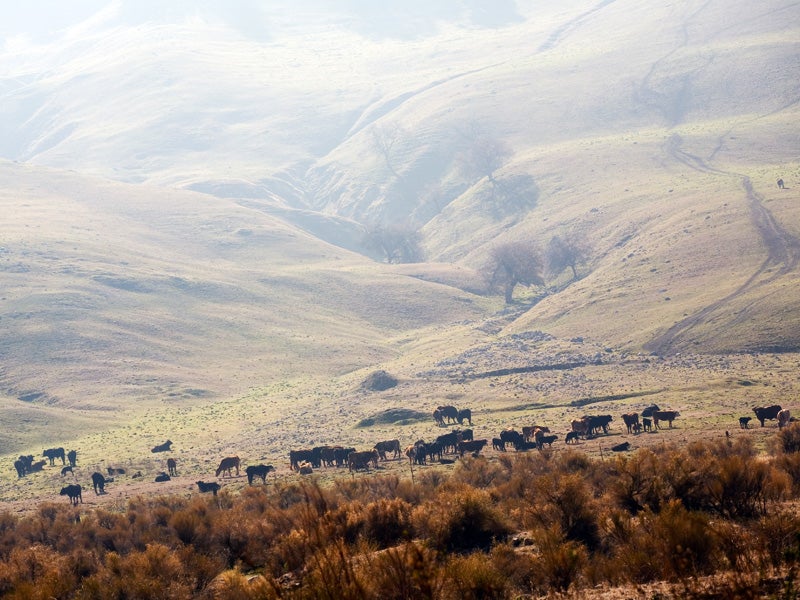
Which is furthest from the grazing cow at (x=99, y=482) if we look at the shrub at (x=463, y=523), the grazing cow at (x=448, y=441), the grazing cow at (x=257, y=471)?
the shrub at (x=463, y=523)

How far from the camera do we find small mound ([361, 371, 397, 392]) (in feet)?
279

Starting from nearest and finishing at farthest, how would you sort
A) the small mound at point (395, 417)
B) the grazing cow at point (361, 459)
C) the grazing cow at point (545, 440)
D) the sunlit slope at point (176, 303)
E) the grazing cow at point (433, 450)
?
the grazing cow at point (545, 440)
the grazing cow at point (361, 459)
the grazing cow at point (433, 450)
the small mound at point (395, 417)
the sunlit slope at point (176, 303)

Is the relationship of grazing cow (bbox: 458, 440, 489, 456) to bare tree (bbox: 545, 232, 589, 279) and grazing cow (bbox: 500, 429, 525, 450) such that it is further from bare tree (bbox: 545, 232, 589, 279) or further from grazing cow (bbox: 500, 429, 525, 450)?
bare tree (bbox: 545, 232, 589, 279)

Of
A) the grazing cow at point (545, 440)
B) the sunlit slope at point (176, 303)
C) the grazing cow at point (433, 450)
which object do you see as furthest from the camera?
the sunlit slope at point (176, 303)

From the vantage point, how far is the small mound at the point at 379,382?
85.2m

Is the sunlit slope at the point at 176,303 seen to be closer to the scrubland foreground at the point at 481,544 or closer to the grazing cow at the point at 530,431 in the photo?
the grazing cow at the point at 530,431

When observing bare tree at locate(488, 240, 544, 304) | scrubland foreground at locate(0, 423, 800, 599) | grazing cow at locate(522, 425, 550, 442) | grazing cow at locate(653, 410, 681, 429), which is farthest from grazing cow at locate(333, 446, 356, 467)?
bare tree at locate(488, 240, 544, 304)

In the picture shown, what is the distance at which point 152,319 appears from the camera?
378 feet

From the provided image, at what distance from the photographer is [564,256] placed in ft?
428

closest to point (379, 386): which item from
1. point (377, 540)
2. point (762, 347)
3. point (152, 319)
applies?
point (762, 347)

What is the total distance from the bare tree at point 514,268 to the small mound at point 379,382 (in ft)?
148

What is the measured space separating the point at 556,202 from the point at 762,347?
302 feet

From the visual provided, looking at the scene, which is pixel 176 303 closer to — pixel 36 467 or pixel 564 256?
pixel 564 256

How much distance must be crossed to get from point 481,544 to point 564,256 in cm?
11130
